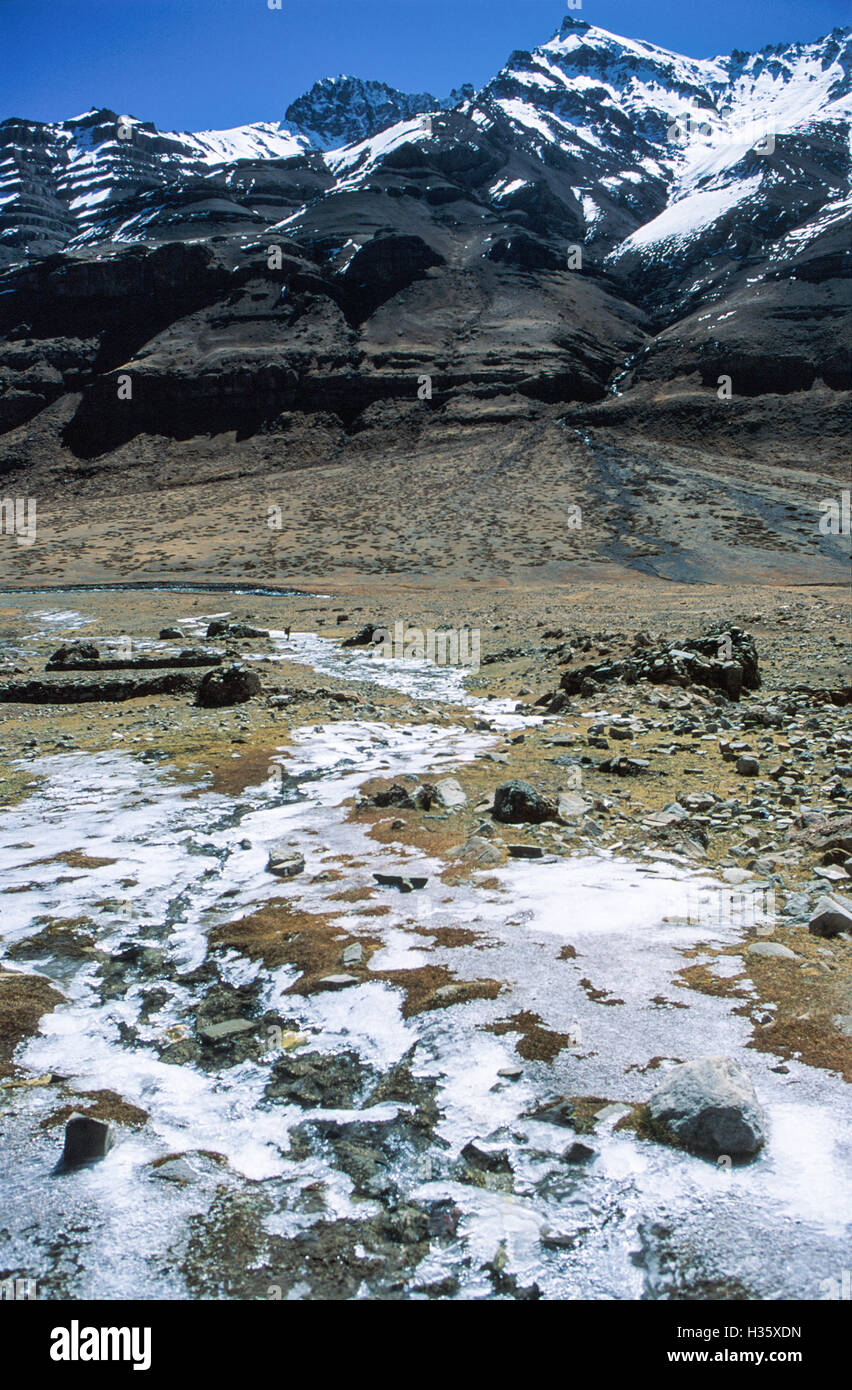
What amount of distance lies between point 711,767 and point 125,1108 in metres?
7.97

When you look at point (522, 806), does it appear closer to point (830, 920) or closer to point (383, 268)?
point (830, 920)

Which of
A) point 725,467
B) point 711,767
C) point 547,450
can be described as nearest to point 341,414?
point 547,450

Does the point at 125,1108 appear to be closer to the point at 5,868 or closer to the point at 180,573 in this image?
the point at 5,868

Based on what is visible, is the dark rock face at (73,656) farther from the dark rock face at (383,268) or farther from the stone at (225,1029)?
the dark rock face at (383,268)

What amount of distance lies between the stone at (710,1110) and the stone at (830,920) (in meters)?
1.93

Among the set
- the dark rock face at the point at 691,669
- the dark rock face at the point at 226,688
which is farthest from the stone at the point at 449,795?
the dark rock face at the point at 226,688

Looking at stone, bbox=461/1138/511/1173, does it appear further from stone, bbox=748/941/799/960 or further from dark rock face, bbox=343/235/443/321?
dark rock face, bbox=343/235/443/321

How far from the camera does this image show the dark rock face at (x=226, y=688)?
16.0 metres

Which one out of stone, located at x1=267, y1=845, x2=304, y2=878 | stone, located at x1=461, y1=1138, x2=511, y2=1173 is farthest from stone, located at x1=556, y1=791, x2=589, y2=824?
stone, located at x1=461, y1=1138, x2=511, y2=1173

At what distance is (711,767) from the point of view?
33.0 ft

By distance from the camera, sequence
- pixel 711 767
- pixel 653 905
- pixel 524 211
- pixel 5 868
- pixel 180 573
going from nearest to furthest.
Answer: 1. pixel 653 905
2. pixel 5 868
3. pixel 711 767
4. pixel 180 573
5. pixel 524 211

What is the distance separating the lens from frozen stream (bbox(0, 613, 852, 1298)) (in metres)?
3.19

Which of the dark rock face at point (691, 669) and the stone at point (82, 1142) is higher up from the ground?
the dark rock face at point (691, 669)

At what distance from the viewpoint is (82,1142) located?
372 cm
